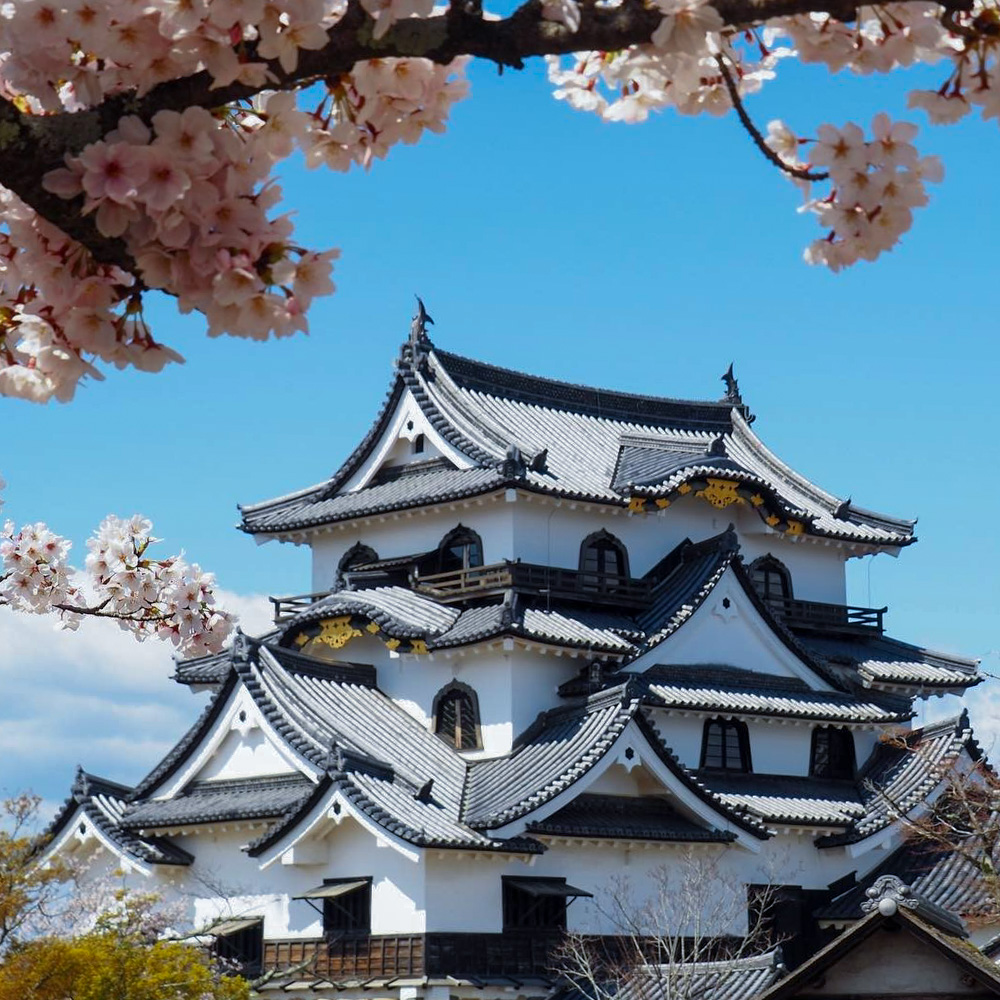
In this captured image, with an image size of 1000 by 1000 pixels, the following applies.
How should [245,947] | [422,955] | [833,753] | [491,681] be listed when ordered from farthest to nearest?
[833,753] < [491,681] < [245,947] < [422,955]

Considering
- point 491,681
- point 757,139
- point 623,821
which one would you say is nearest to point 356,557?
point 491,681

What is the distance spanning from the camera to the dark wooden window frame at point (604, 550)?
107 ft

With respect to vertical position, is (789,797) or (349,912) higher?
(789,797)

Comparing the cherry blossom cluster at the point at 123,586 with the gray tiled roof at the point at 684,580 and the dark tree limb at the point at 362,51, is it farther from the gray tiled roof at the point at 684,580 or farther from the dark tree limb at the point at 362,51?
the gray tiled roof at the point at 684,580

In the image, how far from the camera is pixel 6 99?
15.3 ft

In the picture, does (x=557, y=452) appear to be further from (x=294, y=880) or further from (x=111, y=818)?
(x=111, y=818)

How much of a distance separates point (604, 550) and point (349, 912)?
9277 millimetres

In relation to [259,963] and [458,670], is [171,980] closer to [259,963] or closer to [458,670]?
[259,963]

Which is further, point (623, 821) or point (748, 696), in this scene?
point (748, 696)

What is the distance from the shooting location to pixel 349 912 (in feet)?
89.1

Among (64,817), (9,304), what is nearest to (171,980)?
(64,817)

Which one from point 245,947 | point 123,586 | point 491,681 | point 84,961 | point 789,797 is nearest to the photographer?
point 123,586

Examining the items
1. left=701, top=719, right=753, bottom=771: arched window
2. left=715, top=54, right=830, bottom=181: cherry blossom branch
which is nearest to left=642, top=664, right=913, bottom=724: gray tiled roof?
left=701, top=719, right=753, bottom=771: arched window

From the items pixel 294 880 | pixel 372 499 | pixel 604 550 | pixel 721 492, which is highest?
pixel 721 492
